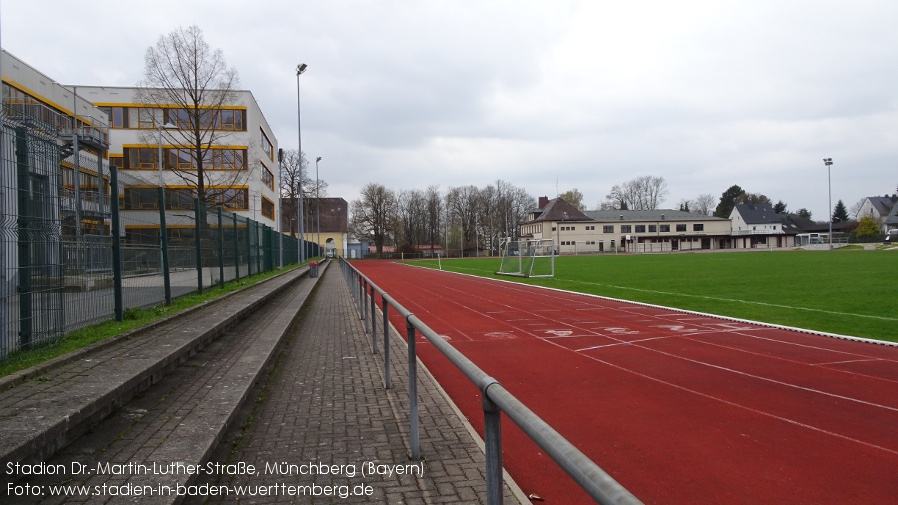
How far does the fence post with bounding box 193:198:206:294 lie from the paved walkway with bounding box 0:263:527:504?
16.9 feet

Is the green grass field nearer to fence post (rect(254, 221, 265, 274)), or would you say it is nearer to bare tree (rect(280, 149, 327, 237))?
fence post (rect(254, 221, 265, 274))

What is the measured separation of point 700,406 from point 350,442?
3.46 meters

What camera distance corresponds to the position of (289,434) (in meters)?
4.55

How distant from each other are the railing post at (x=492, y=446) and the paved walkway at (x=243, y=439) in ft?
3.76

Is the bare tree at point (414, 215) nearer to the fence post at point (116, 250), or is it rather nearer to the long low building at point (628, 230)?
the long low building at point (628, 230)

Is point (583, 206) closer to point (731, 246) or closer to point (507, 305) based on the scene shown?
point (731, 246)

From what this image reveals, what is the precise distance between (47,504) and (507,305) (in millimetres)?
13346

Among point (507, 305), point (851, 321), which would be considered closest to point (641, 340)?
point (851, 321)

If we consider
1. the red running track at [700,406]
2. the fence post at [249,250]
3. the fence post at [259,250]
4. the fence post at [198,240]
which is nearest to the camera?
the red running track at [700,406]

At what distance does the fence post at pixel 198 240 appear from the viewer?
38.0 ft

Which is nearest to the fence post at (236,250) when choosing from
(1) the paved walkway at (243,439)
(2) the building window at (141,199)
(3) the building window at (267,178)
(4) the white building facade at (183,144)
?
(2) the building window at (141,199)

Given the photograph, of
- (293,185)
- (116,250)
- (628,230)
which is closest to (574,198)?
(628,230)

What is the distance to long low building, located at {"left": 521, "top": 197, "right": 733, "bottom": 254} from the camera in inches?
3718

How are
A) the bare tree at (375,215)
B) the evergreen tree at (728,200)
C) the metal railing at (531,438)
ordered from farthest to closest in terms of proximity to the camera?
1. the evergreen tree at (728,200)
2. the bare tree at (375,215)
3. the metal railing at (531,438)
